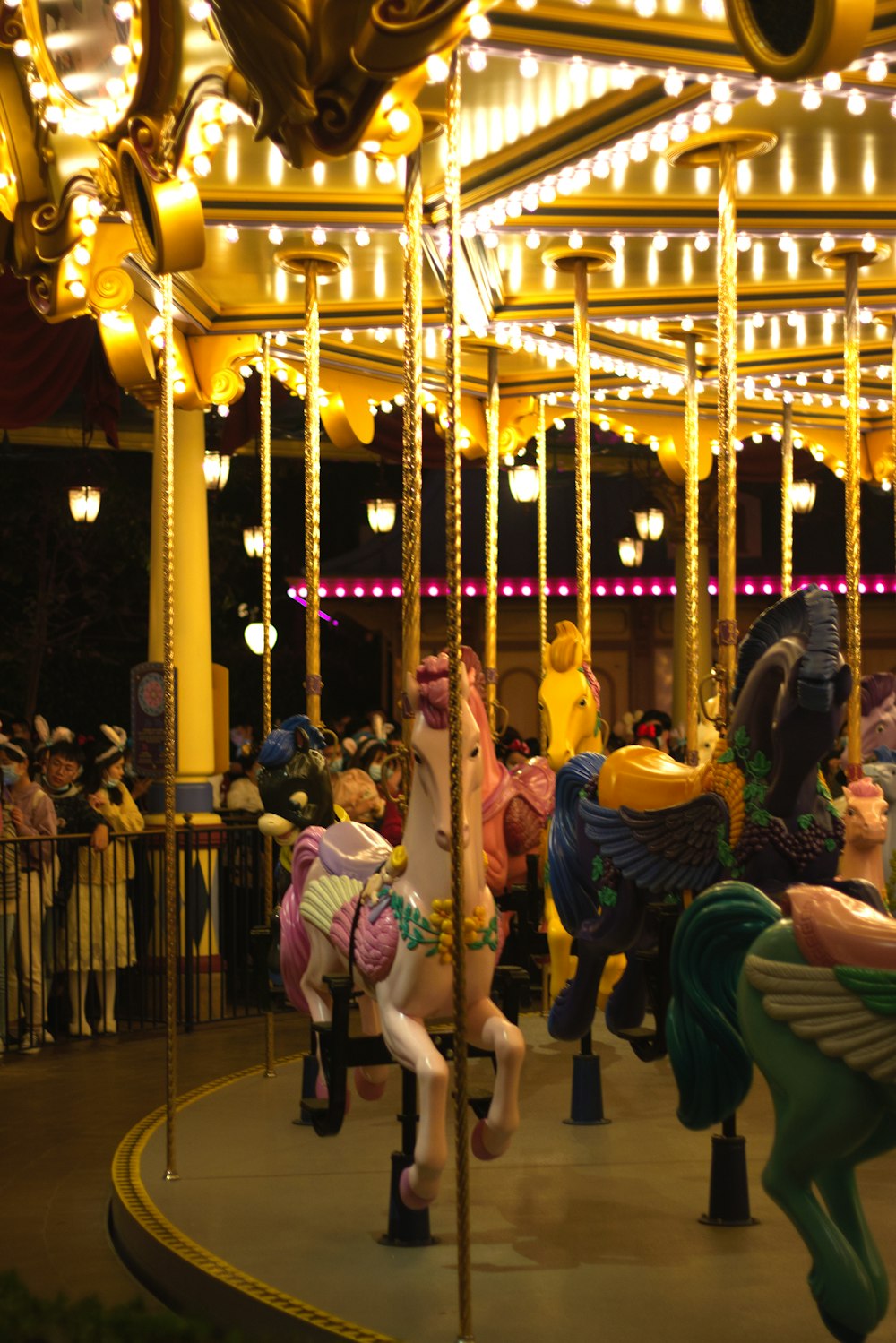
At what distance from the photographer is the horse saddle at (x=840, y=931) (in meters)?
3.89

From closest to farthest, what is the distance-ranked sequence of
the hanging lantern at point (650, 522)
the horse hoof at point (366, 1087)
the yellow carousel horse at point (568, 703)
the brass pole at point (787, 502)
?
1. the horse hoof at point (366, 1087)
2. the yellow carousel horse at point (568, 703)
3. the brass pole at point (787, 502)
4. the hanging lantern at point (650, 522)

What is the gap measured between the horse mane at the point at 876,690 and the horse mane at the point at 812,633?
3.58 metres

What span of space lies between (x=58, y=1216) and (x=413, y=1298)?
1876 millimetres

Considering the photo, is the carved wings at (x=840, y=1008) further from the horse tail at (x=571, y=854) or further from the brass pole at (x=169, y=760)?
the horse tail at (x=571, y=854)

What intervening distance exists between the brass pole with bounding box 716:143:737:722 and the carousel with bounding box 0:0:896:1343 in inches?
0.9

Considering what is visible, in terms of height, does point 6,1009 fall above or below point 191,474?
below

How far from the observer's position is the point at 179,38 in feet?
17.7

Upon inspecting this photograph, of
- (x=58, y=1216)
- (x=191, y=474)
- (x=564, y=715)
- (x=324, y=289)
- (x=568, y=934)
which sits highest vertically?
(x=324, y=289)

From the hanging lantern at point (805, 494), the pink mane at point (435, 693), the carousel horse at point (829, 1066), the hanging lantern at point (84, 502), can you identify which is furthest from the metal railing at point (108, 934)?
the hanging lantern at point (805, 494)

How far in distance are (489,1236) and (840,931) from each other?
6.34 ft

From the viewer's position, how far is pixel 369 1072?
20.7 feet

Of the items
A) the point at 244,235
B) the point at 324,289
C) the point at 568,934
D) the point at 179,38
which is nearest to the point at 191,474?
the point at 324,289

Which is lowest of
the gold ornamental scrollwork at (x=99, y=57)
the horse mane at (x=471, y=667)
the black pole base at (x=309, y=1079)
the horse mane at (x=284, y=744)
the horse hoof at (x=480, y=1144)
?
the black pole base at (x=309, y=1079)

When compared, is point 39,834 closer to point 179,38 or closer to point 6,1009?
point 6,1009
